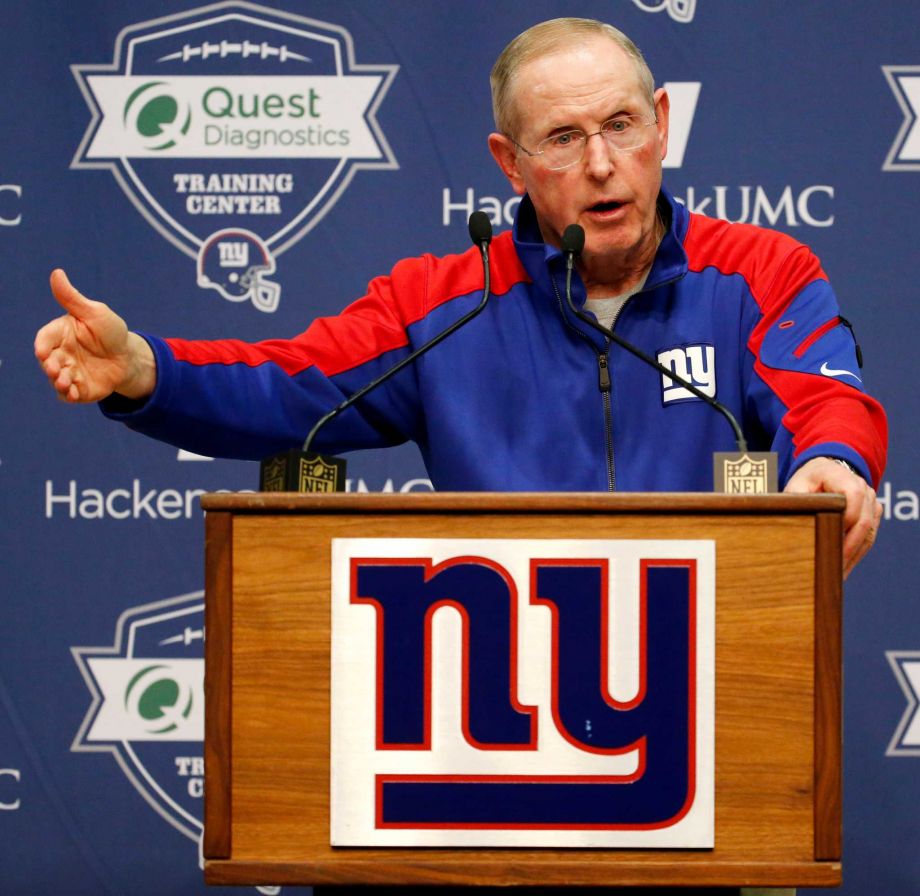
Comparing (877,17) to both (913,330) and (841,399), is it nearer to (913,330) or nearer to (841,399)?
(913,330)

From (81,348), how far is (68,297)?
6 centimetres

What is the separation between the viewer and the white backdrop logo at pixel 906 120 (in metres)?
2.38

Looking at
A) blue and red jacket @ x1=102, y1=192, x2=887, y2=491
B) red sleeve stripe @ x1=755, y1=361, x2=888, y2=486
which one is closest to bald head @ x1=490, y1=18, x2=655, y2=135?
blue and red jacket @ x1=102, y1=192, x2=887, y2=491

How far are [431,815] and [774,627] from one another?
310 millimetres

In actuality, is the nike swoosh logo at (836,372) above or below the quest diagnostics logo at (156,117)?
below

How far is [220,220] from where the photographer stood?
2.44 meters

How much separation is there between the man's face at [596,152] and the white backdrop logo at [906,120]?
0.92m

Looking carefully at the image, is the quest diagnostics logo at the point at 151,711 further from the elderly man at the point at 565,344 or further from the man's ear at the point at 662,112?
the man's ear at the point at 662,112

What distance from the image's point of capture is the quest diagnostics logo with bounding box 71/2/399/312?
95.7 inches

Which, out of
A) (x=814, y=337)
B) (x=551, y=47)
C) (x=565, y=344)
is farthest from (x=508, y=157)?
(x=814, y=337)

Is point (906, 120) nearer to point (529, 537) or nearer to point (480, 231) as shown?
point (480, 231)

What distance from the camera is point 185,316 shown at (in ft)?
8.05

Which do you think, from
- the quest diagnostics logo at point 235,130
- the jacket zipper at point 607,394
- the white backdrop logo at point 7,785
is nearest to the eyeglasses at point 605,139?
the jacket zipper at point 607,394

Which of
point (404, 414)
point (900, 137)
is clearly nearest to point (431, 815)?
point (404, 414)
